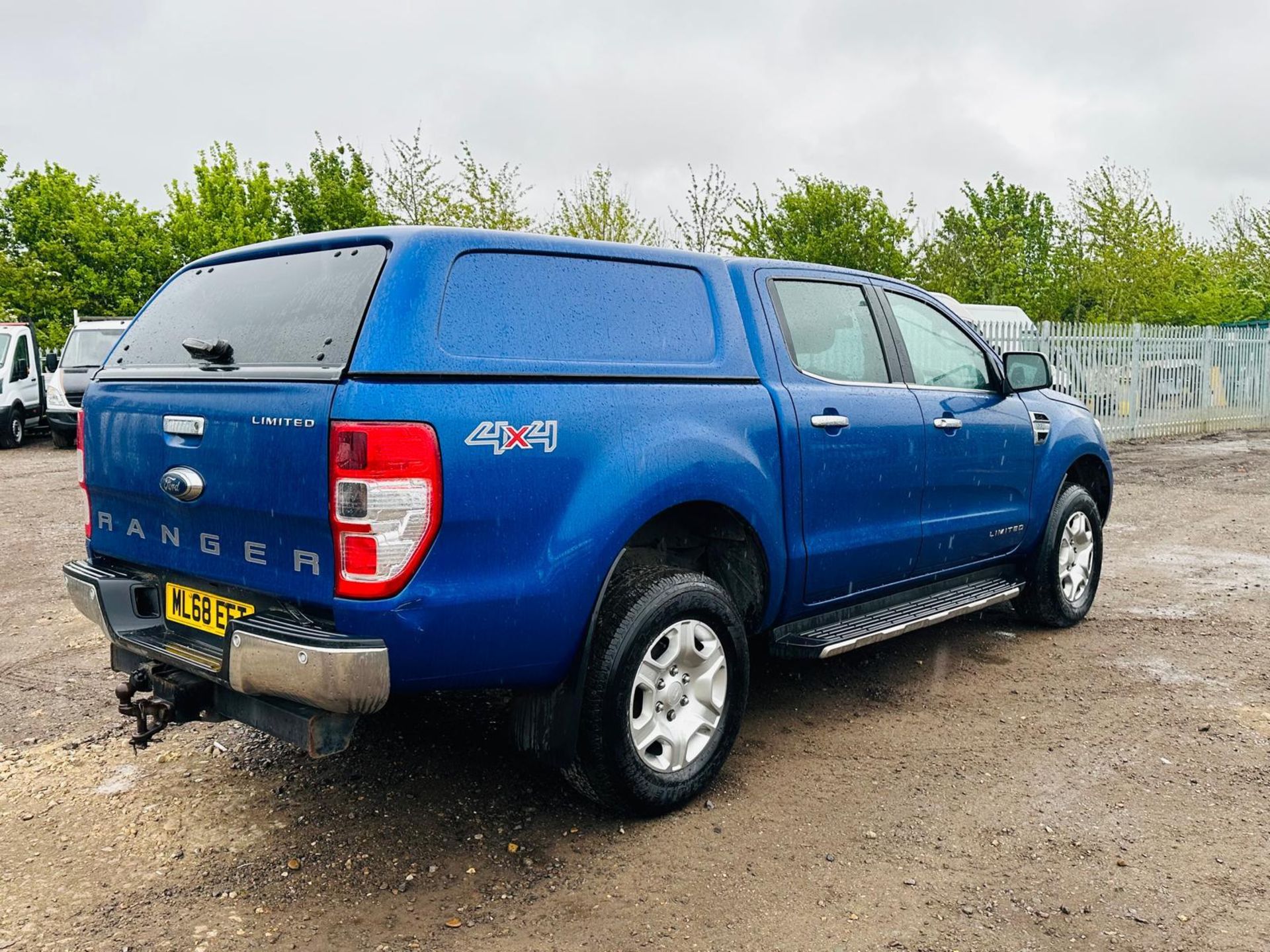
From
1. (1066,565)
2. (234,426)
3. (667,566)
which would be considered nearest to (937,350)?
(1066,565)

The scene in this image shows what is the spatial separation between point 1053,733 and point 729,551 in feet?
5.08

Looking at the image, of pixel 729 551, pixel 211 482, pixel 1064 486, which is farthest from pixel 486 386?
pixel 1064 486

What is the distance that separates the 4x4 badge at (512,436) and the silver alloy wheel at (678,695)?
30.0 inches

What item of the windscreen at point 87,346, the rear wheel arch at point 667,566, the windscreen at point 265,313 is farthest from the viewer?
the windscreen at point 87,346

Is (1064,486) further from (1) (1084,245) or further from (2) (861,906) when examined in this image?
(1) (1084,245)

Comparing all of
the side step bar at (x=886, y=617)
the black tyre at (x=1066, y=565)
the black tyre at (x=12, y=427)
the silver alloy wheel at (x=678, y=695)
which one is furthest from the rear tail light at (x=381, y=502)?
the black tyre at (x=12, y=427)

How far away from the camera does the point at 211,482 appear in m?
3.17

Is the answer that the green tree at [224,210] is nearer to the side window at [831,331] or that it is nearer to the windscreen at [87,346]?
the windscreen at [87,346]

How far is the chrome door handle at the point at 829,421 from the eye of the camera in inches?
161

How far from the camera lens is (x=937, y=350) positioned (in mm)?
5020

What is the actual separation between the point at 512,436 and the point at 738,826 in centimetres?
151

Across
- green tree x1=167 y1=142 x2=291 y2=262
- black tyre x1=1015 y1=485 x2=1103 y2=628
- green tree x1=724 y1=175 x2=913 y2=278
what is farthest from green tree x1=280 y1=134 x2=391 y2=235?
black tyre x1=1015 y1=485 x2=1103 y2=628

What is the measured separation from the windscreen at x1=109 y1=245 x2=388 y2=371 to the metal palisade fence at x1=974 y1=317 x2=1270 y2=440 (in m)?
13.9

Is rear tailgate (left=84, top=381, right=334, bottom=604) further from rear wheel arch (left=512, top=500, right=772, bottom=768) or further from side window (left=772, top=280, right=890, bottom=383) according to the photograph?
side window (left=772, top=280, right=890, bottom=383)
